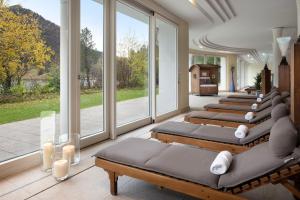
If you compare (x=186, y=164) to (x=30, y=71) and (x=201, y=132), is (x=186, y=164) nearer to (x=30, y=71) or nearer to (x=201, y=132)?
(x=201, y=132)

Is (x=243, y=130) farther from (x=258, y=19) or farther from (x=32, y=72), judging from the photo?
(x=258, y=19)

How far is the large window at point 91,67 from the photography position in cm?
375

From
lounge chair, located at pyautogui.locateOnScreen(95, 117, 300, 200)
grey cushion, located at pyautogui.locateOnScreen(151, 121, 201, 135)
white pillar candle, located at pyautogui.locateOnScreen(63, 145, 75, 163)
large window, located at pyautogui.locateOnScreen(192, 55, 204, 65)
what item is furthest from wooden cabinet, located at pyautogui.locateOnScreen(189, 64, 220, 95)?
lounge chair, located at pyautogui.locateOnScreen(95, 117, 300, 200)

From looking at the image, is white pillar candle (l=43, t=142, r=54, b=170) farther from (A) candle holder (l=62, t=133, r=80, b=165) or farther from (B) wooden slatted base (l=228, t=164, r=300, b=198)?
(B) wooden slatted base (l=228, t=164, r=300, b=198)

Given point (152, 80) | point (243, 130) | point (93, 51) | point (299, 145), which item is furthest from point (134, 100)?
point (299, 145)

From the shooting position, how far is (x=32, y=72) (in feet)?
9.95

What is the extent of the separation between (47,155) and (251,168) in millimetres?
2095

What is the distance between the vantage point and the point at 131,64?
5.08 metres

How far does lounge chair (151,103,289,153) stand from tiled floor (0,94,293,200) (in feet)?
1.54

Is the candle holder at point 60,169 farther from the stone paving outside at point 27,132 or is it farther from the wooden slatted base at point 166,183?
the stone paving outside at point 27,132

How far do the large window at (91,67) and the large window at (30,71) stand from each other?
1.24 ft

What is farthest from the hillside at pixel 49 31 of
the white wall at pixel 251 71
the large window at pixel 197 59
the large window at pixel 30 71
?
the white wall at pixel 251 71

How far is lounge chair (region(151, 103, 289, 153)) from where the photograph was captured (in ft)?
8.23

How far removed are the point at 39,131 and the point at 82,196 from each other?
1.33m
